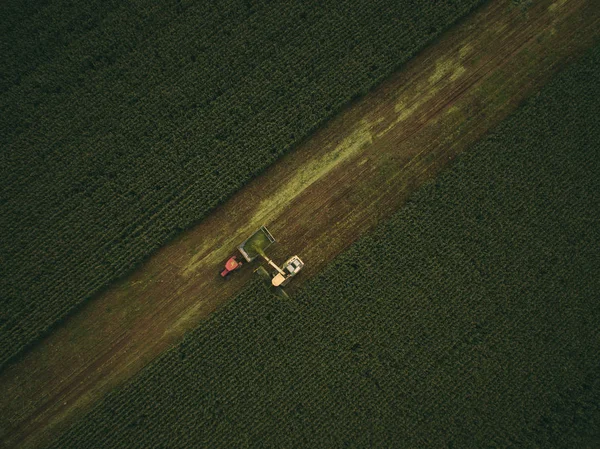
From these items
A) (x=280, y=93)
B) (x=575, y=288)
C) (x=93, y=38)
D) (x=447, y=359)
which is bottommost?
(x=575, y=288)

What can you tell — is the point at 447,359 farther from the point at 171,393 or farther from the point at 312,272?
the point at 171,393

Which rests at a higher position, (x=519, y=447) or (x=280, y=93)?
(x=280, y=93)

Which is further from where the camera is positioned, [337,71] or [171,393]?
[337,71]

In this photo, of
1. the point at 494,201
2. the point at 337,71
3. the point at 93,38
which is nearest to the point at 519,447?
the point at 494,201

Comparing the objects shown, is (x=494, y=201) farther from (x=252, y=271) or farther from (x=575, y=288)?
(x=252, y=271)

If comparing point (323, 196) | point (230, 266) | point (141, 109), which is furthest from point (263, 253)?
point (141, 109)

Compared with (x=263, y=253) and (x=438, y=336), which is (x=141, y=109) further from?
(x=438, y=336)

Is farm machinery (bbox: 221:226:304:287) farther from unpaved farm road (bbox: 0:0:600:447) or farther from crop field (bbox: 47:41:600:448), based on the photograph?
crop field (bbox: 47:41:600:448)
